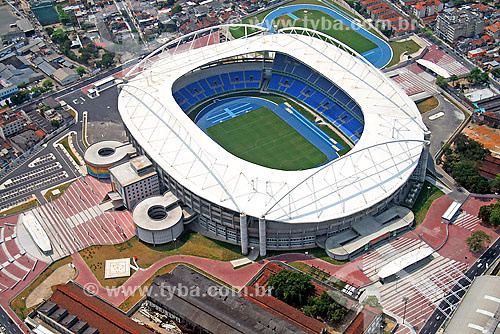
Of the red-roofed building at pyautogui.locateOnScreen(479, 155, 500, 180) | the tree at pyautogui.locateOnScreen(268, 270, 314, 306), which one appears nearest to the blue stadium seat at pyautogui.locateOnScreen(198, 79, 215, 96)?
the tree at pyautogui.locateOnScreen(268, 270, 314, 306)

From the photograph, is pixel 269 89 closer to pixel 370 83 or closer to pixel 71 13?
pixel 370 83

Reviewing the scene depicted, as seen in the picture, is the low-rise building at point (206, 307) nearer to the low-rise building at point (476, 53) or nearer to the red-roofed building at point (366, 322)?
the red-roofed building at point (366, 322)

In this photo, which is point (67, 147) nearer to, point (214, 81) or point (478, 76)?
point (214, 81)

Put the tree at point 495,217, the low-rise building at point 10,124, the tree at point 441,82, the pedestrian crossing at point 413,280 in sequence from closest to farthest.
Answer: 1. the pedestrian crossing at point 413,280
2. the tree at point 495,217
3. the low-rise building at point 10,124
4. the tree at point 441,82

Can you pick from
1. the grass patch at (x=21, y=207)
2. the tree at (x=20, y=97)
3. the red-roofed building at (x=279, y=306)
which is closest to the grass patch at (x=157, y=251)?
the red-roofed building at (x=279, y=306)

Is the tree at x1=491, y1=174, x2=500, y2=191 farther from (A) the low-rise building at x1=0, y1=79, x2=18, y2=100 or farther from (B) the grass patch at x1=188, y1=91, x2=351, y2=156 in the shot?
(A) the low-rise building at x1=0, y1=79, x2=18, y2=100

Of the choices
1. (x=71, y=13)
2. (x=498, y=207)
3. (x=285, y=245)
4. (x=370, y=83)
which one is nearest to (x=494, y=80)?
(x=370, y=83)
